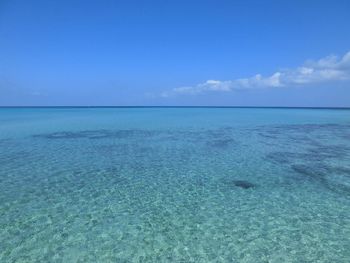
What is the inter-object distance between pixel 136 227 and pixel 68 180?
466 centimetres

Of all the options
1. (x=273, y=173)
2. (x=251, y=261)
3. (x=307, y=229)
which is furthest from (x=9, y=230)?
(x=273, y=173)

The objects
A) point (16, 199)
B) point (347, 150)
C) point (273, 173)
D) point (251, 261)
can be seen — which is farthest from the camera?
point (347, 150)

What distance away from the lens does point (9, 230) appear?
21.1 ft

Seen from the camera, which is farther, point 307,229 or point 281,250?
point 307,229

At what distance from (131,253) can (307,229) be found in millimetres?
4184

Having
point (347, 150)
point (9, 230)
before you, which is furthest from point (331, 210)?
point (347, 150)

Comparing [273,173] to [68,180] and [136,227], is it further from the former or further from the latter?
[68,180]

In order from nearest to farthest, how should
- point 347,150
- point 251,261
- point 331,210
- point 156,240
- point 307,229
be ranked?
point 251,261 → point 156,240 → point 307,229 → point 331,210 → point 347,150

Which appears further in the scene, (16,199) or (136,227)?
(16,199)

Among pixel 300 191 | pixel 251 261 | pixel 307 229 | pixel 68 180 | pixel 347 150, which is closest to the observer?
pixel 251 261

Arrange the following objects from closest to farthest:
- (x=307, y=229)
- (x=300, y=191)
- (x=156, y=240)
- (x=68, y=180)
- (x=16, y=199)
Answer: (x=156, y=240), (x=307, y=229), (x=16, y=199), (x=300, y=191), (x=68, y=180)

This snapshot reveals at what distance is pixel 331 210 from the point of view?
7.76m

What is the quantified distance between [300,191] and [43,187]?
8.72 m

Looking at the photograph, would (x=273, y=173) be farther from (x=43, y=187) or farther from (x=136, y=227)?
(x=43, y=187)
